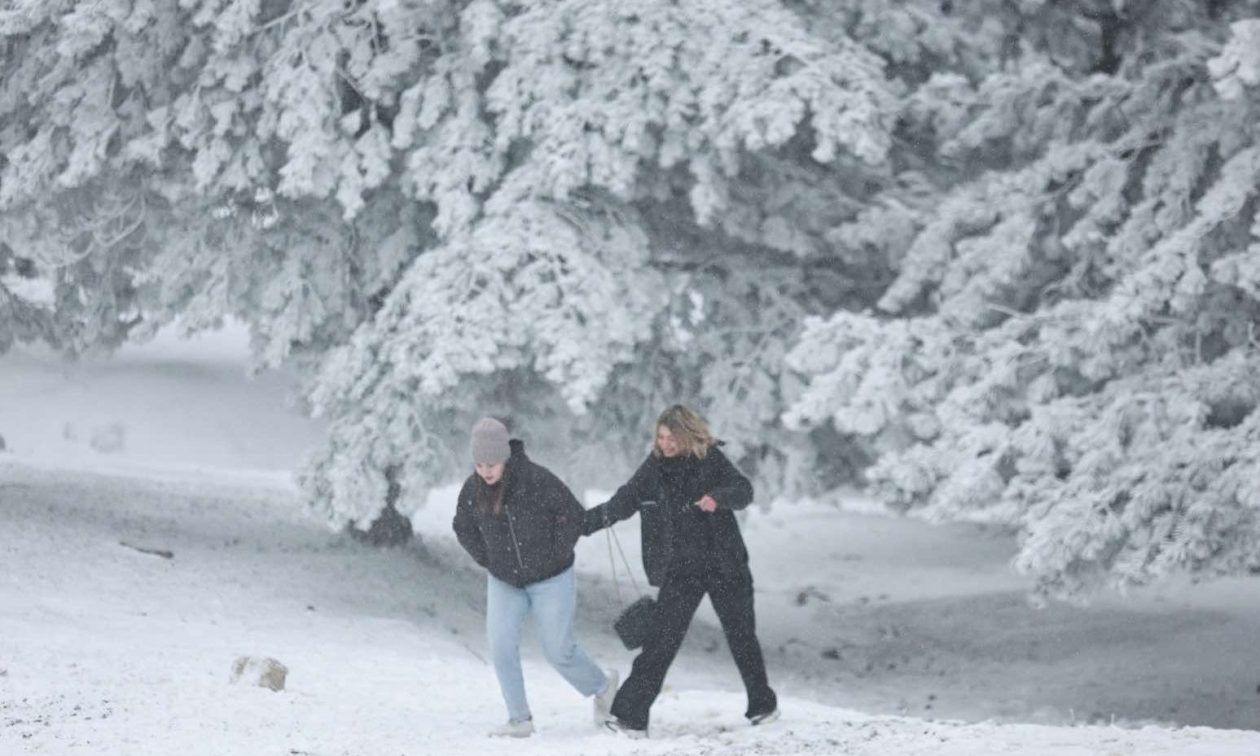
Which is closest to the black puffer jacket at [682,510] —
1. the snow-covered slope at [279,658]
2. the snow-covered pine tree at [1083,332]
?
the snow-covered slope at [279,658]

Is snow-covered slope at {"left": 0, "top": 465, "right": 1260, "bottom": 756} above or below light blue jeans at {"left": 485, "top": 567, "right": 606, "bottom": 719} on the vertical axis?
below

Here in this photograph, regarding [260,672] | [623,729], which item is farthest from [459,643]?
[623,729]

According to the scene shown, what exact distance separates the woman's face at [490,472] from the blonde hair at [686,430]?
2.39 ft

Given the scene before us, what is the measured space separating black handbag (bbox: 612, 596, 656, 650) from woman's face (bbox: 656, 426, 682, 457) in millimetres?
701

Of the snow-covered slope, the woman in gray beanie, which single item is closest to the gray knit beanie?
the woman in gray beanie

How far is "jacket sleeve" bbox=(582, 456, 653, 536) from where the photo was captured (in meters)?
8.01

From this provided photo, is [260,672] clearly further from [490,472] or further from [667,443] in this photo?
[667,443]

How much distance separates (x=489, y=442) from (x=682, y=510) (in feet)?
3.19

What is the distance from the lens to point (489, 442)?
25.5 feet

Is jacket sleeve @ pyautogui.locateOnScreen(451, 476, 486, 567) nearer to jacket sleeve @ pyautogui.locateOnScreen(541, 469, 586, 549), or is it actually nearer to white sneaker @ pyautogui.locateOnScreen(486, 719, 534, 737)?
jacket sleeve @ pyautogui.locateOnScreen(541, 469, 586, 549)

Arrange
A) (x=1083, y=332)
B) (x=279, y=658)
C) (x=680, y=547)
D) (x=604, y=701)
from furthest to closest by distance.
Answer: (x=1083, y=332), (x=279, y=658), (x=604, y=701), (x=680, y=547)

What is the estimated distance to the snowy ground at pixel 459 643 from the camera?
26.4ft

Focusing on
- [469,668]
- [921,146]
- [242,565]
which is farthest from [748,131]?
[242,565]

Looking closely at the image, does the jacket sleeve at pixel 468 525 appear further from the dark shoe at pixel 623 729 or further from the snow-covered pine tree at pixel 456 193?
the snow-covered pine tree at pixel 456 193
